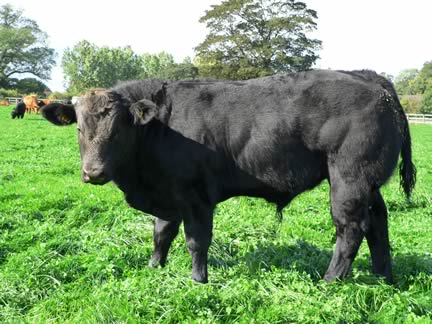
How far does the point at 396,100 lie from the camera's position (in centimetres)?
511

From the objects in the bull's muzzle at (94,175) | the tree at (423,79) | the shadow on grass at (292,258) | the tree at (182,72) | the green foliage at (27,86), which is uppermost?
the tree at (423,79)

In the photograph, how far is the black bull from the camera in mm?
4816

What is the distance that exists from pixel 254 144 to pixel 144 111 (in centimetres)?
117

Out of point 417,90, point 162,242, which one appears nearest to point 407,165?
point 162,242

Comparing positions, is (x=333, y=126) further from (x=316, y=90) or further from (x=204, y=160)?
(x=204, y=160)

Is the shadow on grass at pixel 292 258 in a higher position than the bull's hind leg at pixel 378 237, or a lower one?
lower

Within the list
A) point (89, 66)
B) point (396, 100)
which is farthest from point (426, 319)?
point (89, 66)

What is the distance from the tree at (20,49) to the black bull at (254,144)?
77.8m

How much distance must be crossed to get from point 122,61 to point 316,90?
8854 centimetres

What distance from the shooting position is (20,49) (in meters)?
78.7

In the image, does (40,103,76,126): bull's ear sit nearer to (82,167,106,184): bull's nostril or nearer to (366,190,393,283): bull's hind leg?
(82,167,106,184): bull's nostril

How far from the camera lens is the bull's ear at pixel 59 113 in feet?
16.8

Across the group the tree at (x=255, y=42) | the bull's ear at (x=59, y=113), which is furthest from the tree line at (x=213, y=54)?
the bull's ear at (x=59, y=113)

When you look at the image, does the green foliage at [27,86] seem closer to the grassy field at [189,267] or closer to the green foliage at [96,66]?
the green foliage at [96,66]
